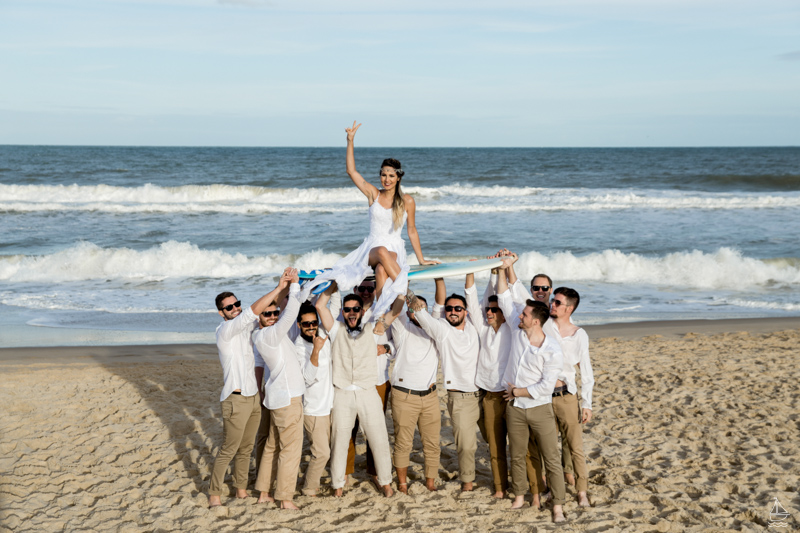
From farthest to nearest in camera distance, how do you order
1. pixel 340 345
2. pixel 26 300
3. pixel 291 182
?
pixel 291 182 < pixel 26 300 < pixel 340 345

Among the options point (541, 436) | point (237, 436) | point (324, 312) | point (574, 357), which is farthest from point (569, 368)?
point (237, 436)

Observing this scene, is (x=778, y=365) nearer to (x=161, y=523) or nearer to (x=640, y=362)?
(x=640, y=362)

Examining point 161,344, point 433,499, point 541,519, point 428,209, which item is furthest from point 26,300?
point 428,209

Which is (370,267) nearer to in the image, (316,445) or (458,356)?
(458,356)

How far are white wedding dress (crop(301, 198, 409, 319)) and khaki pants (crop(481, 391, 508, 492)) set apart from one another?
1.16 meters

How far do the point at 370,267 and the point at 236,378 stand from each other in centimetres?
150

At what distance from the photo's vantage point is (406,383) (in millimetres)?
5496

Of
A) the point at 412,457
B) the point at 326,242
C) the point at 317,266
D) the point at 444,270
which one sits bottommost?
the point at 412,457

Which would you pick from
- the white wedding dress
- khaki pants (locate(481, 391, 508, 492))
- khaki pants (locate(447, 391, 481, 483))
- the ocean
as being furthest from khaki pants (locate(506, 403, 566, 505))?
the ocean

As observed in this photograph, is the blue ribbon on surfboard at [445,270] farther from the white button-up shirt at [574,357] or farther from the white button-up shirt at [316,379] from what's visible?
the white button-up shirt at [574,357]

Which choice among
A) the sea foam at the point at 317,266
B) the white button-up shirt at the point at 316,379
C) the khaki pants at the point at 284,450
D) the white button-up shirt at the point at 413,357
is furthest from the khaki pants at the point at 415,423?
the sea foam at the point at 317,266

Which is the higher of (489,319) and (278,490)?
(489,319)

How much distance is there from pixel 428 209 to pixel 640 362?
18.7 meters

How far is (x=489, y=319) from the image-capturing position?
213 inches
